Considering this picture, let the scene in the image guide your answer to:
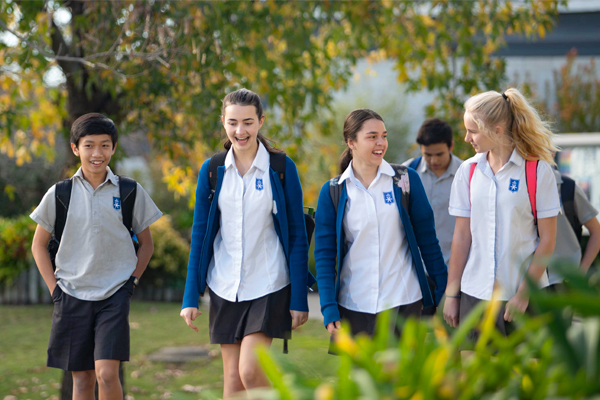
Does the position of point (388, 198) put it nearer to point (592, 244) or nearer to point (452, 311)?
point (452, 311)

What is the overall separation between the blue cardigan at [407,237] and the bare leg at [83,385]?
139cm

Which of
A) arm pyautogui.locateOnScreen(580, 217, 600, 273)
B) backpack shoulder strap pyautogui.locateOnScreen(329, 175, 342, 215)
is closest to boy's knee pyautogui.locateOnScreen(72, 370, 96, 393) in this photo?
backpack shoulder strap pyautogui.locateOnScreen(329, 175, 342, 215)

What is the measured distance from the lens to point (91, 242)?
3367mm

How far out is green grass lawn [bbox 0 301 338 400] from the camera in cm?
561

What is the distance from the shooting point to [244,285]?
3.18 metres

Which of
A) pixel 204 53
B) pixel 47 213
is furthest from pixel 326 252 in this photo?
pixel 204 53

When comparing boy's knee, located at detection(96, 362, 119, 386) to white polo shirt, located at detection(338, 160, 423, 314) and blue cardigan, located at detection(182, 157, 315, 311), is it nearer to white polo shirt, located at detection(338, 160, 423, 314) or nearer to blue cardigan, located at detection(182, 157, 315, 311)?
blue cardigan, located at detection(182, 157, 315, 311)

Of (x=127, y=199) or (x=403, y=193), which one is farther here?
(x=127, y=199)

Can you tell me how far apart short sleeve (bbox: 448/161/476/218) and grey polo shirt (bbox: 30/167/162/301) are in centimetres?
173

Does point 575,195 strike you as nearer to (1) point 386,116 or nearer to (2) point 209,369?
→ (2) point 209,369

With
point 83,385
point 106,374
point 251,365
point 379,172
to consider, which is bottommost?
point 83,385

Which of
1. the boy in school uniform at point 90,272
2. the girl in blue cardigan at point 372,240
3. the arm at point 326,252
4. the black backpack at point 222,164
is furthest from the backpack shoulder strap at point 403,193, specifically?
the boy in school uniform at point 90,272

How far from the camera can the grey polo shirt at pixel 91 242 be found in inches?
Result: 132

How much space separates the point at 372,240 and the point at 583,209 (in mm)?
1512
